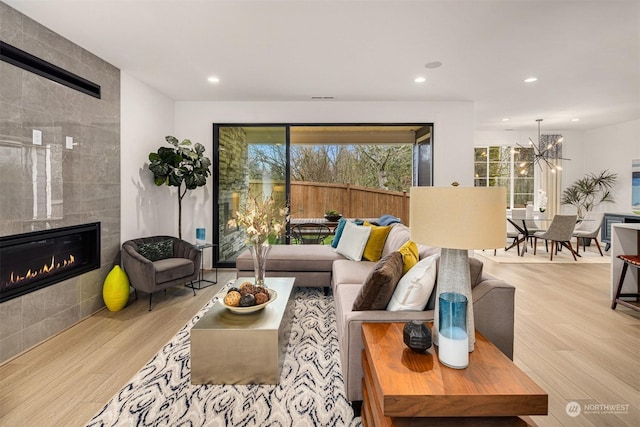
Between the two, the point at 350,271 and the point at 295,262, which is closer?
the point at 350,271

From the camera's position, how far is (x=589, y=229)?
670 cm

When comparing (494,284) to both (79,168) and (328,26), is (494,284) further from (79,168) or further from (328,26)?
(79,168)

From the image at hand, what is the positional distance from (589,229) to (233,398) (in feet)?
25.3

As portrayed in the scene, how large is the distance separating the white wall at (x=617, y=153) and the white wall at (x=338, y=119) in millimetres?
4277

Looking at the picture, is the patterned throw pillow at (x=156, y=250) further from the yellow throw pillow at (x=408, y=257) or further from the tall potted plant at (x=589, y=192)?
the tall potted plant at (x=589, y=192)

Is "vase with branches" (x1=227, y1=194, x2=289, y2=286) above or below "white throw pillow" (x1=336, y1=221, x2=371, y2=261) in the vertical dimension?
above

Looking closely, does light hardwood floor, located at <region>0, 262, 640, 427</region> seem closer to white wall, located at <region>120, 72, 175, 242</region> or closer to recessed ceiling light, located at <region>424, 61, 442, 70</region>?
white wall, located at <region>120, 72, 175, 242</region>

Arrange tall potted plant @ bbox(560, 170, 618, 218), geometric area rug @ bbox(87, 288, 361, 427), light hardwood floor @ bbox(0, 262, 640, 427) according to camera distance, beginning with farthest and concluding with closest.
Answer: tall potted plant @ bbox(560, 170, 618, 218) → light hardwood floor @ bbox(0, 262, 640, 427) → geometric area rug @ bbox(87, 288, 361, 427)

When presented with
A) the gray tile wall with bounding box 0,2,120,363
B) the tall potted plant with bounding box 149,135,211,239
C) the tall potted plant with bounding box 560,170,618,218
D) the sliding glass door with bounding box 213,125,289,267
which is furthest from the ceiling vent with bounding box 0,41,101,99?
the tall potted plant with bounding box 560,170,618,218

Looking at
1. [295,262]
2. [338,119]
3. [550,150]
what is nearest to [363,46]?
[338,119]

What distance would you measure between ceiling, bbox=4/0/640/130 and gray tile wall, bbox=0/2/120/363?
0.22 m

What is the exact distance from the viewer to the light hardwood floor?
188 centimetres

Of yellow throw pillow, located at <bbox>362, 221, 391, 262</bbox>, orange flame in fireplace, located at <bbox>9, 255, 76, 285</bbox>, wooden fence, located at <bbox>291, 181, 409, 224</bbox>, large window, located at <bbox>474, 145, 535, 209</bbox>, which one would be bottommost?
orange flame in fireplace, located at <bbox>9, 255, 76, 285</bbox>

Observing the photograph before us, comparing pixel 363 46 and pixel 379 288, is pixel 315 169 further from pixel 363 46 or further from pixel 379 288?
pixel 379 288
